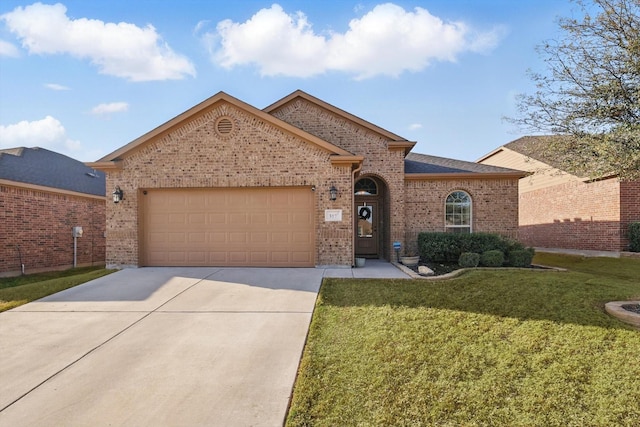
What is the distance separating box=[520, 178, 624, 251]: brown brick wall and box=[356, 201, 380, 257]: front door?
904 cm

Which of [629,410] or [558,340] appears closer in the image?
[629,410]

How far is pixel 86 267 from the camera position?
50.0 feet

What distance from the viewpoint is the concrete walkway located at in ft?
11.7

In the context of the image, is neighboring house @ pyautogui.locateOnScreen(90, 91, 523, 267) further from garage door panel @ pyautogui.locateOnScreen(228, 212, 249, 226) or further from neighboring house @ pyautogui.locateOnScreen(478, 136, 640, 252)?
neighboring house @ pyautogui.locateOnScreen(478, 136, 640, 252)

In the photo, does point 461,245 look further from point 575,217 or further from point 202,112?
point 202,112

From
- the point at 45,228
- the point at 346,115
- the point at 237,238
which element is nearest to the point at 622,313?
the point at 237,238

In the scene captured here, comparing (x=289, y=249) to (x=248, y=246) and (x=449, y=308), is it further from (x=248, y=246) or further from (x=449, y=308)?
(x=449, y=308)

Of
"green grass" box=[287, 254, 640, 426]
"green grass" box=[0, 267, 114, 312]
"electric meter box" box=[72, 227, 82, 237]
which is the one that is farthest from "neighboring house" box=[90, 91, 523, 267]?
"electric meter box" box=[72, 227, 82, 237]

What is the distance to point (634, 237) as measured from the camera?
13336mm

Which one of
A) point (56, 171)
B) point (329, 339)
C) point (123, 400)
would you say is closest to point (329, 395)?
point (329, 339)

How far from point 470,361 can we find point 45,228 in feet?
49.8

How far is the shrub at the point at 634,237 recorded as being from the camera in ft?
43.6

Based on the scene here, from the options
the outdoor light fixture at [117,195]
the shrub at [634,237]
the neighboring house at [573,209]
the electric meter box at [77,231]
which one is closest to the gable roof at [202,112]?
the outdoor light fixture at [117,195]

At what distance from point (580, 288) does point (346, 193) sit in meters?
6.00
